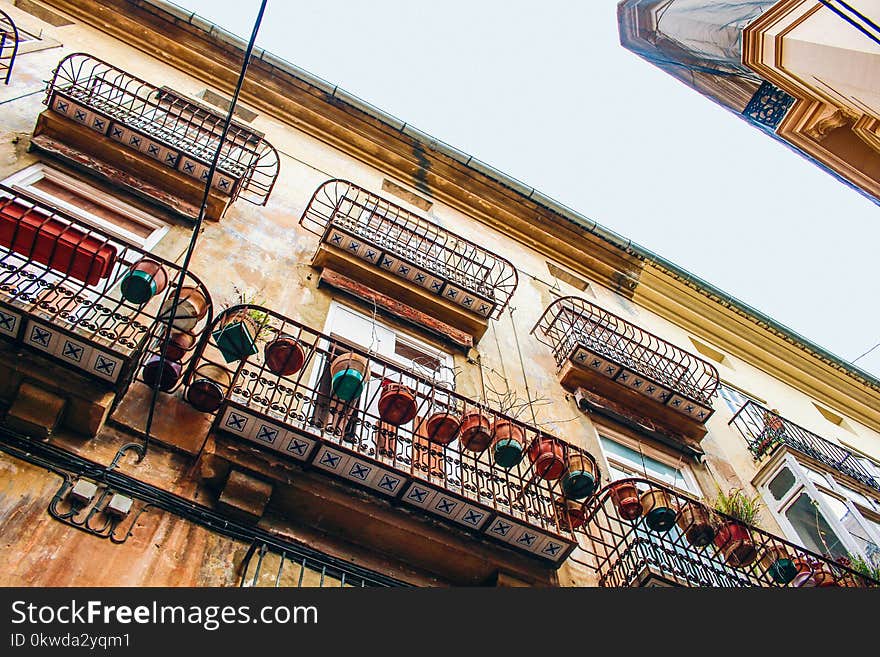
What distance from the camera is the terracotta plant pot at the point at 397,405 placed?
579cm

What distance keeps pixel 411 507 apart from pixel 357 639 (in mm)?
2257

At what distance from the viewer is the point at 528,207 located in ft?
48.1

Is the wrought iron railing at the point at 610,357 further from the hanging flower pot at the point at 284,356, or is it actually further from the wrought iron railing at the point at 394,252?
the hanging flower pot at the point at 284,356

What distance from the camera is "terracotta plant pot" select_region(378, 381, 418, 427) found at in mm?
5793

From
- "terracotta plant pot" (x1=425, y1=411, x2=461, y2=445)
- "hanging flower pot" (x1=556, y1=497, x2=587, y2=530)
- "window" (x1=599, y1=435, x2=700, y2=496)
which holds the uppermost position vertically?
"terracotta plant pot" (x1=425, y1=411, x2=461, y2=445)

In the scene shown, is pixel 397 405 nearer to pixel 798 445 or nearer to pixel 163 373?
pixel 163 373

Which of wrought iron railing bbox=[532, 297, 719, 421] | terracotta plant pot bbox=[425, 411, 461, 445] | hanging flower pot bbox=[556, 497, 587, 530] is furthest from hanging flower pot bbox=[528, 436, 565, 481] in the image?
wrought iron railing bbox=[532, 297, 719, 421]

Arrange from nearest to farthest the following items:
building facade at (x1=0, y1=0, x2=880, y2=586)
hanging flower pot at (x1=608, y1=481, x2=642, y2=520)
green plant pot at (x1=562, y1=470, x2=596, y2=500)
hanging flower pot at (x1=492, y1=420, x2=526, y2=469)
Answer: building facade at (x1=0, y1=0, x2=880, y2=586) → hanging flower pot at (x1=492, y1=420, x2=526, y2=469) → green plant pot at (x1=562, y1=470, x2=596, y2=500) → hanging flower pot at (x1=608, y1=481, x2=642, y2=520)

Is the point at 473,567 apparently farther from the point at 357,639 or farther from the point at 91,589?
the point at 91,589

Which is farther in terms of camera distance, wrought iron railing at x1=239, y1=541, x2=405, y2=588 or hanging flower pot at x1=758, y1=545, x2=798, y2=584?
hanging flower pot at x1=758, y1=545, x2=798, y2=584

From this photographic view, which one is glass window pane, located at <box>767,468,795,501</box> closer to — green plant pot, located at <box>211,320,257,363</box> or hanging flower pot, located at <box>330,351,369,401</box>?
hanging flower pot, located at <box>330,351,369,401</box>

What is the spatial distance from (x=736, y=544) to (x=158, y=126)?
30.4 ft

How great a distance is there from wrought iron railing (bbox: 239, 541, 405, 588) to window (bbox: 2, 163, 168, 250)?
163 inches

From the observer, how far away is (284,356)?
18.9 feet
